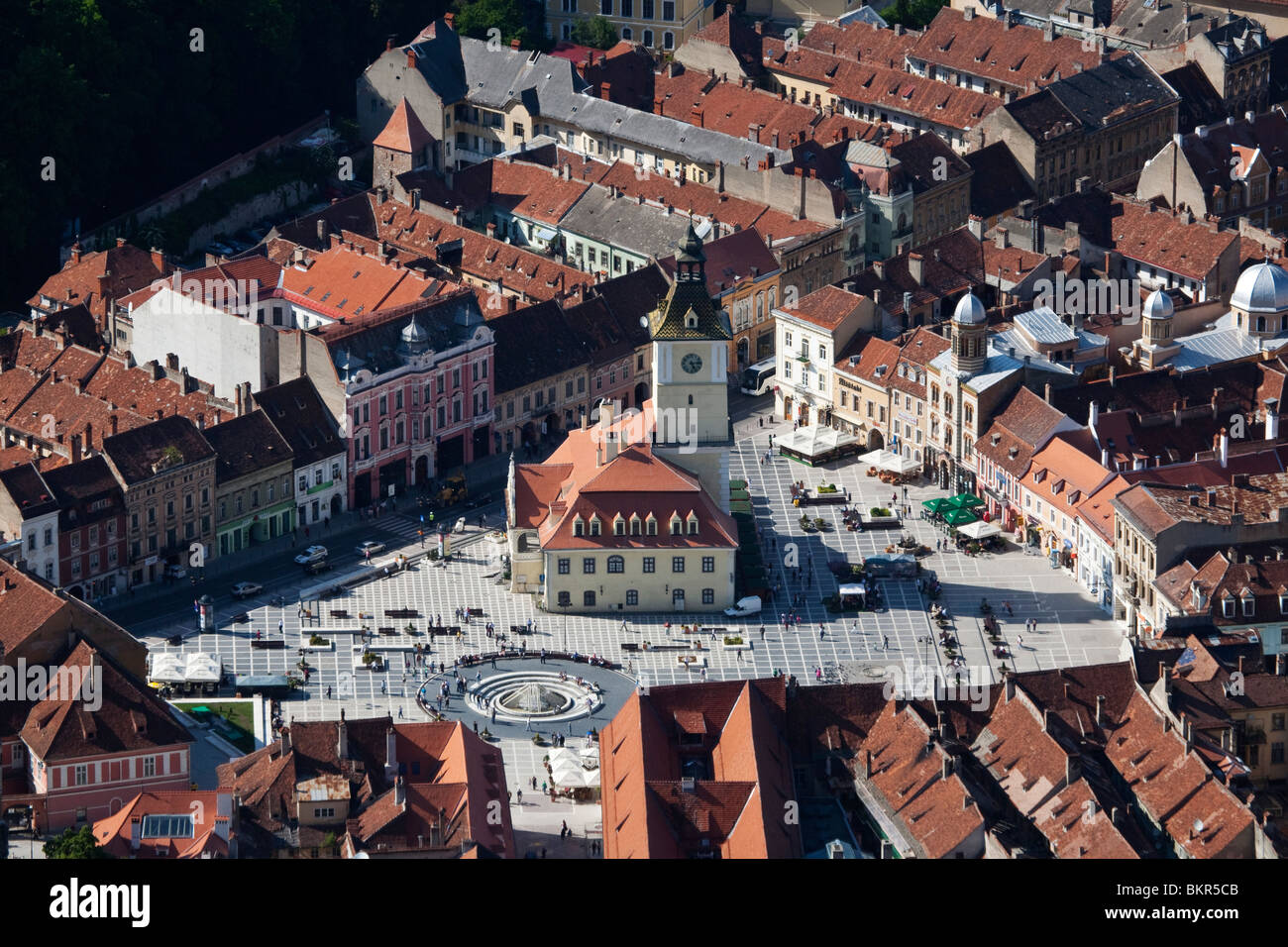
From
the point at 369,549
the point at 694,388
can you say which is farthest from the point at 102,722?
the point at 694,388

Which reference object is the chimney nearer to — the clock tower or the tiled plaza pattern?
the tiled plaza pattern

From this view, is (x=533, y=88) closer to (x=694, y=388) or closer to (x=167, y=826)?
(x=694, y=388)

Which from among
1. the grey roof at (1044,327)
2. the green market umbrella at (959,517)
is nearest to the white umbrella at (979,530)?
the green market umbrella at (959,517)

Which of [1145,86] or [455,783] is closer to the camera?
[455,783]

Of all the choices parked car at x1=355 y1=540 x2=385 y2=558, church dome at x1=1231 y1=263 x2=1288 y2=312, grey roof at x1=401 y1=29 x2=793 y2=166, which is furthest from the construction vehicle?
church dome at x1=1231 y1=263 x2=1288 y2=312

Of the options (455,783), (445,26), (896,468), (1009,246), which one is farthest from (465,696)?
(445,26)

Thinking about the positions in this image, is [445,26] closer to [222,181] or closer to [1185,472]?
[222,181]
